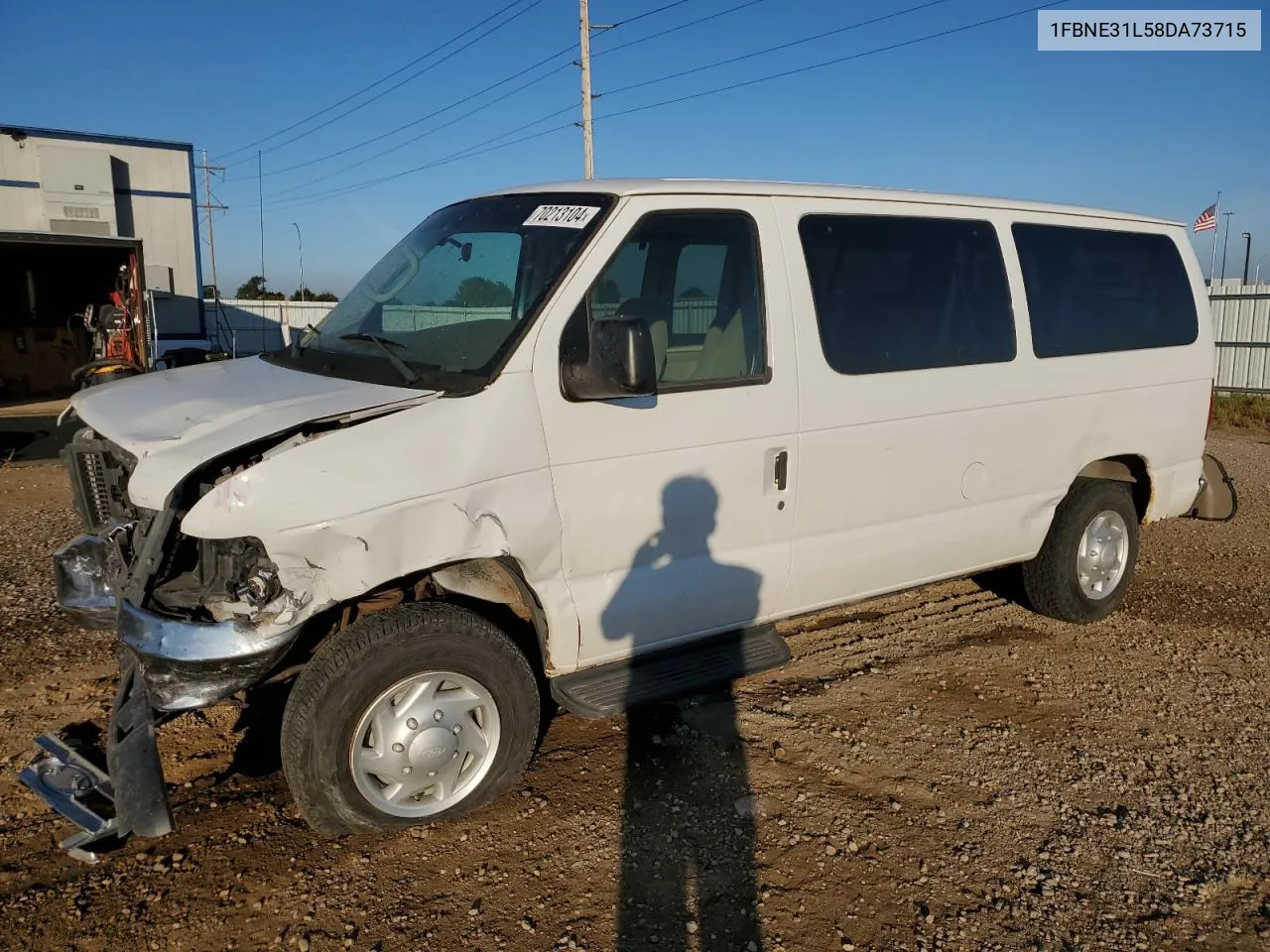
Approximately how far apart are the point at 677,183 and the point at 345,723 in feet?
7.96

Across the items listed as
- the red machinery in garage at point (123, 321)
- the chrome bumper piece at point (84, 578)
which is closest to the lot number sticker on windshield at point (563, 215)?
the chrome bumper piece at point (84, 578)

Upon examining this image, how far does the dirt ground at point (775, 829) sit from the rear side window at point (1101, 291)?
1741 mm

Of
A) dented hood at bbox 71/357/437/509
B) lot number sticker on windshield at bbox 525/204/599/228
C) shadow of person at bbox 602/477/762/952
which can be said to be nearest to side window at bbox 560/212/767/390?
lot number sticker on windshield at bbox 525/204/599/228

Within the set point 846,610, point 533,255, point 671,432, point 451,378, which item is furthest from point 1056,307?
point 451,378

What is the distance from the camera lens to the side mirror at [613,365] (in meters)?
3.28

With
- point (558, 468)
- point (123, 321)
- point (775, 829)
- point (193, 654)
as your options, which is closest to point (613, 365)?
point (558, 468)

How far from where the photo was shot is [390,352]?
3680mm

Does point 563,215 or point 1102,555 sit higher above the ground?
point 563,215

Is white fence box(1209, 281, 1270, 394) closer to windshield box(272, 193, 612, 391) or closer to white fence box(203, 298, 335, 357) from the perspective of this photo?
windshield box(272, 193, 612, 391)

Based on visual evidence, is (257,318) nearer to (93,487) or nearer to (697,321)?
(93,487)

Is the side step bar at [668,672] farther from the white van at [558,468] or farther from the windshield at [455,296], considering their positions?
the windshield at [455,296]

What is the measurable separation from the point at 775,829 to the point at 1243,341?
17454 millimetres

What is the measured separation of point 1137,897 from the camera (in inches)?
127

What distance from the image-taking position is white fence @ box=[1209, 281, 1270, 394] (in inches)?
669
